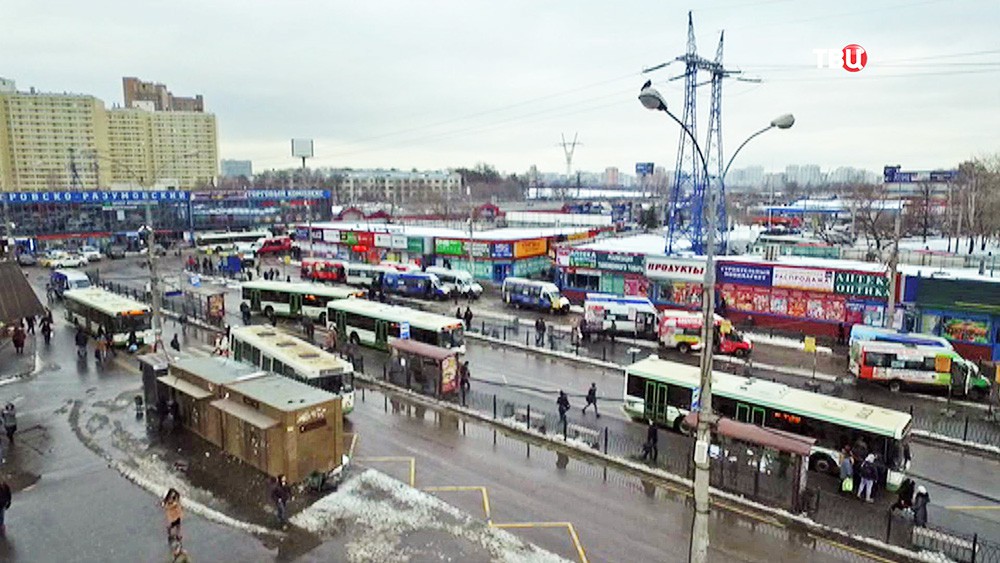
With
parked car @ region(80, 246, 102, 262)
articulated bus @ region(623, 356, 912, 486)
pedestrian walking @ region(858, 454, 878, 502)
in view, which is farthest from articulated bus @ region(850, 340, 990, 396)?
parked car @ region(80, 246, 102, 262)

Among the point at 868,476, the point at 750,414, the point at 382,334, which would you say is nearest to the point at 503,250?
the point at 382,334

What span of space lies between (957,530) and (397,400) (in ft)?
62.8

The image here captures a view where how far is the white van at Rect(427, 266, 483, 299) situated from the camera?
164 ft

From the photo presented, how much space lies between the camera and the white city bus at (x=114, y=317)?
3372 cm

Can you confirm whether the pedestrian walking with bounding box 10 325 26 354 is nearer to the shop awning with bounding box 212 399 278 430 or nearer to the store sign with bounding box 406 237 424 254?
the shop awning with bounding box 212 399 278 430

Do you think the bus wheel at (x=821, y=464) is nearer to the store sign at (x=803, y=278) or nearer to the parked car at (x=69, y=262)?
the store sign at (x=803, y=278)

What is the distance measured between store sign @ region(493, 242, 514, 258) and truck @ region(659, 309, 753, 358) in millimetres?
21341

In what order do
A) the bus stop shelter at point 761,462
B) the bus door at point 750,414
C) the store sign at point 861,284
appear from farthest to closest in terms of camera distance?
1. the store sign at point 861,284
2. the bus door at point 750,414
3. the bus stop shelter at point 761,462

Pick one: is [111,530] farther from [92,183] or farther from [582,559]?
[92,183]

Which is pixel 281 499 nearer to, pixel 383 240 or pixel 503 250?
pixel 503 250

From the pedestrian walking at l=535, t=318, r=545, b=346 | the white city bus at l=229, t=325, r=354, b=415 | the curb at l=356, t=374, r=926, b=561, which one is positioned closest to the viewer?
the curb at l=356, t=374, r=926, b=561

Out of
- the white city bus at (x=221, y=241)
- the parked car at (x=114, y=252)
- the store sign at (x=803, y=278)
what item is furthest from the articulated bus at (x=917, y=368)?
the parked car at (x=114, y=252)

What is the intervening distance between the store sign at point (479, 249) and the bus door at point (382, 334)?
22.3 metres

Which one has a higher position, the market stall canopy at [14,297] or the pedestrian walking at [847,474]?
the market stall canopy at [14,297]
